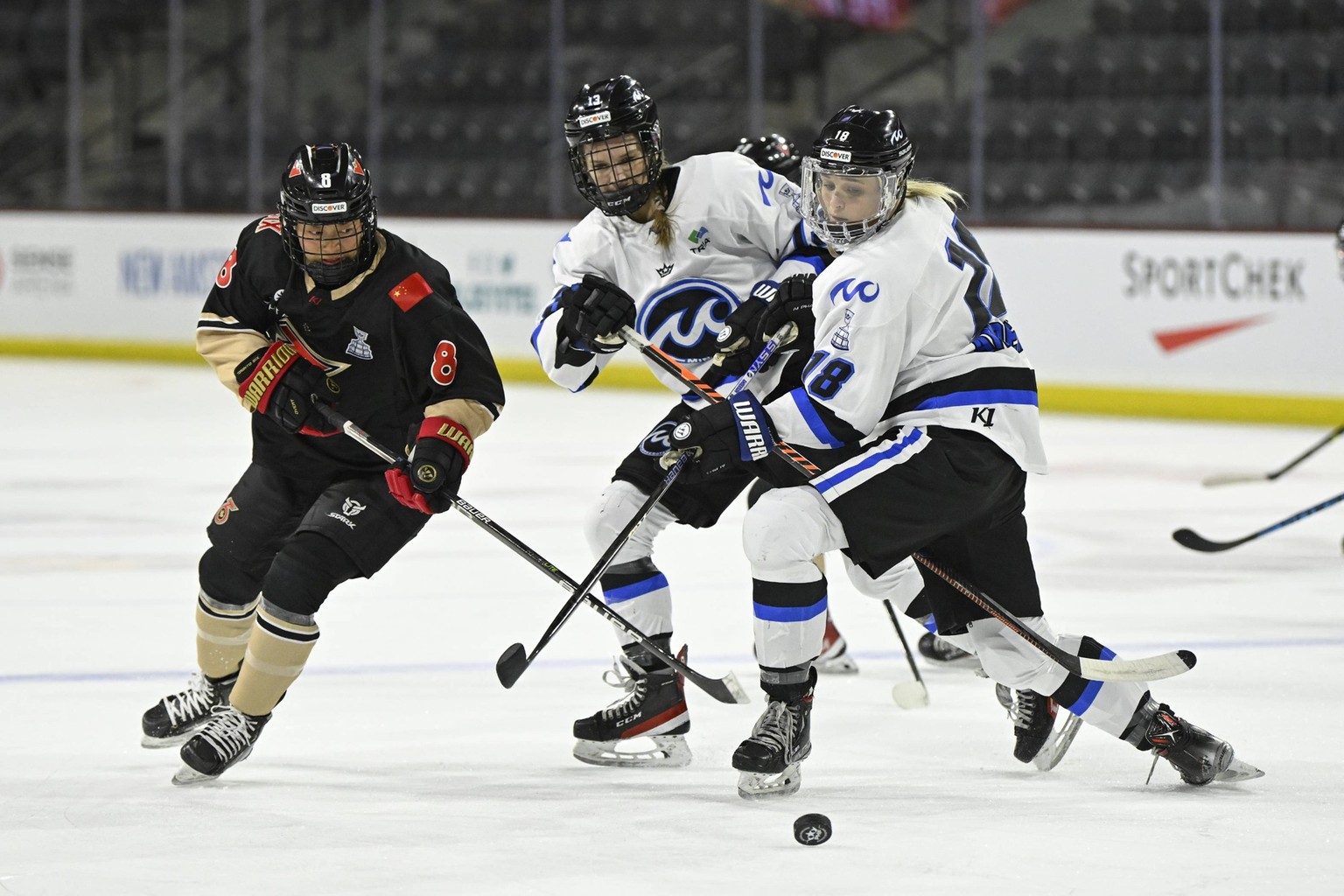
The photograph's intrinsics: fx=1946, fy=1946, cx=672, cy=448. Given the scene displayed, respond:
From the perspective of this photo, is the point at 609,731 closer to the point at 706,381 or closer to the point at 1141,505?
the point at 706,381

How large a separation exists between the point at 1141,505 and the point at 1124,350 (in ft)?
8.11

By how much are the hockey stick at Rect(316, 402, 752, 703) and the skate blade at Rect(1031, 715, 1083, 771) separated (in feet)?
1.60

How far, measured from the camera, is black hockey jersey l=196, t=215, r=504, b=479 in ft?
10.2

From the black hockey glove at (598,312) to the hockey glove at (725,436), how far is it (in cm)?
35

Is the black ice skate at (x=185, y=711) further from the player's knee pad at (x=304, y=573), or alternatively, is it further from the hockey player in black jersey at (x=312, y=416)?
the player's knee pad at (x=304, y=573)

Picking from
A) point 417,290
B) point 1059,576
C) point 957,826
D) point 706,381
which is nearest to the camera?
point 957,826

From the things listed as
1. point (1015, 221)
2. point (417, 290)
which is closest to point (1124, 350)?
point (1015, 221)

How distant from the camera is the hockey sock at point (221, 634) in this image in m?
3.29

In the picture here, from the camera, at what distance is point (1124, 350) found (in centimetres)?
846

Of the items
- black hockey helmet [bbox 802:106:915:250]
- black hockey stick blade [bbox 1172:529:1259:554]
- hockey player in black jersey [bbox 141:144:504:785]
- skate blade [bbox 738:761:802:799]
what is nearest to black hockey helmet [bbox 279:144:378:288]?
hockey player in black jersey [bbox 141:144:504:785]

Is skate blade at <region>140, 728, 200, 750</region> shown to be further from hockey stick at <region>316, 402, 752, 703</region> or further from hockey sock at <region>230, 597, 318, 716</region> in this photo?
hockey stick at <region>316, 402, 752, 703</region>

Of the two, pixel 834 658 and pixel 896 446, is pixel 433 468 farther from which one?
pixel 834 658

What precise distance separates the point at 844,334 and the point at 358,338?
2.68 feet

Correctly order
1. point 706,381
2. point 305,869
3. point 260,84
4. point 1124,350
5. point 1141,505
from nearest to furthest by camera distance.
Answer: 1. point 305,869
2. point 706,381
3. point 1141,505
4. point 1124,350
5. point 260,84
